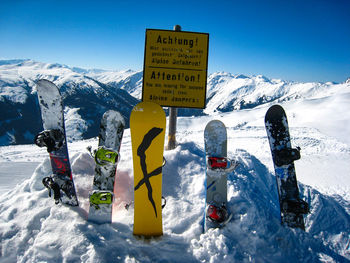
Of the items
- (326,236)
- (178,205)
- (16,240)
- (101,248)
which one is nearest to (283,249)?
(326,236)

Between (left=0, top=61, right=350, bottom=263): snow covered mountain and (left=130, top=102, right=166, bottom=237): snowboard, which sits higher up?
(left=130, top=102, right=166, bottom=237): snowboard

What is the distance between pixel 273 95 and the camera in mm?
189750

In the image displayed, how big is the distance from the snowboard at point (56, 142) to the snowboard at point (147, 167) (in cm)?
91

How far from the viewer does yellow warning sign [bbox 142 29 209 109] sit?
142 inches

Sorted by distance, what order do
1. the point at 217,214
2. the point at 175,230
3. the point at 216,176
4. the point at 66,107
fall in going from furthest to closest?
the point at 66,107
the point at 216,176
the point at 175,230
the point at 217,214

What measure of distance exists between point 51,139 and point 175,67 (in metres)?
2.36

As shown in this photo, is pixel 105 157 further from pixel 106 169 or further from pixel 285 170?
pixel 285 170

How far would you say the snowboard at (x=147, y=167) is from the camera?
7.12 ft

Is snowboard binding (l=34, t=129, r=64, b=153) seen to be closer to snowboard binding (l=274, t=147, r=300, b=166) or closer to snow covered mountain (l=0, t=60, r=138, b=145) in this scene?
snowboard binding (l=274, t=147, r=300, b=166)

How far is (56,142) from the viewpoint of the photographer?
2.44 meters

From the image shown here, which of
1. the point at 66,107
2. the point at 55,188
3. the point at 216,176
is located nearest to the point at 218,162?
the point at 216,176

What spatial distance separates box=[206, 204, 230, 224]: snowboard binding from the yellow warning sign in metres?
2.06

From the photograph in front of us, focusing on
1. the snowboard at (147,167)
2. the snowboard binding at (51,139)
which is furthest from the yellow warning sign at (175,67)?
the snowboard binding at (51,139)

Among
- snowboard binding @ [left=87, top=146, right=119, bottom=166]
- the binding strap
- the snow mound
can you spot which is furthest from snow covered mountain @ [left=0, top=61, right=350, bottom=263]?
snowboard binding @ [left=87, top=146, right=119, bottom=166]
